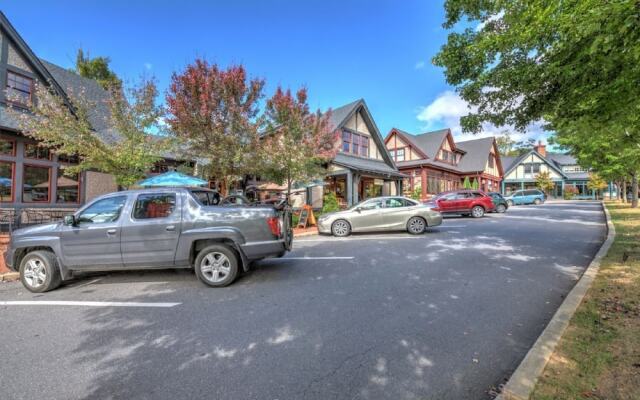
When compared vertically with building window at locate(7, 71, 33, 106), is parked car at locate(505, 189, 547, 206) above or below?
below

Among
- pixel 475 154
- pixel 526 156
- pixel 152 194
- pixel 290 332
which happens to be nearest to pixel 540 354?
pixel 290 332

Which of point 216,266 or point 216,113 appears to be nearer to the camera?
point 216,266

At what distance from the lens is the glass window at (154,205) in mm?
5637

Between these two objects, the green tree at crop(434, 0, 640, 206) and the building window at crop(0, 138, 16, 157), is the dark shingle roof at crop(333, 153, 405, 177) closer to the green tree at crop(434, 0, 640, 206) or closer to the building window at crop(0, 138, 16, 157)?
the green tree at crop(434, 0, 640, 206)

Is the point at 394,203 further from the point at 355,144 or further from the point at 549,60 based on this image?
the point at 355,144

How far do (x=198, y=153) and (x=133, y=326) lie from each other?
9.38 metres

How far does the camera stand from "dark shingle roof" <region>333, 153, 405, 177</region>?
1862 centimetres

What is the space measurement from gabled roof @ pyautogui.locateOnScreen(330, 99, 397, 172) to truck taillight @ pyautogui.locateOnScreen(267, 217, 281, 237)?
47.6 feet

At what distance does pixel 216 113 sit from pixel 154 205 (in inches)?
270

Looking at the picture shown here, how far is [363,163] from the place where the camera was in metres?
21.8

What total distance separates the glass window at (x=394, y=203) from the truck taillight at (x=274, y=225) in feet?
23.0

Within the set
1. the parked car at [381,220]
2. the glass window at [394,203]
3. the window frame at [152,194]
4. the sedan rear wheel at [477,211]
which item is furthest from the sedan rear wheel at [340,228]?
the sedan rear wheel at [477,211]

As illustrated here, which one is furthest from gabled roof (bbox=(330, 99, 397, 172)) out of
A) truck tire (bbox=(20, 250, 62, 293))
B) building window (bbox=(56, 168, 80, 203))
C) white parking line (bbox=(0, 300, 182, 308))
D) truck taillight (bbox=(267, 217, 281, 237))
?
white parking line (bbox=(0, 300, 182, 308))

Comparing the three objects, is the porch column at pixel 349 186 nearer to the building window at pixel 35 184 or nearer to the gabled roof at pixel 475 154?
the building window at pixel 35 184
